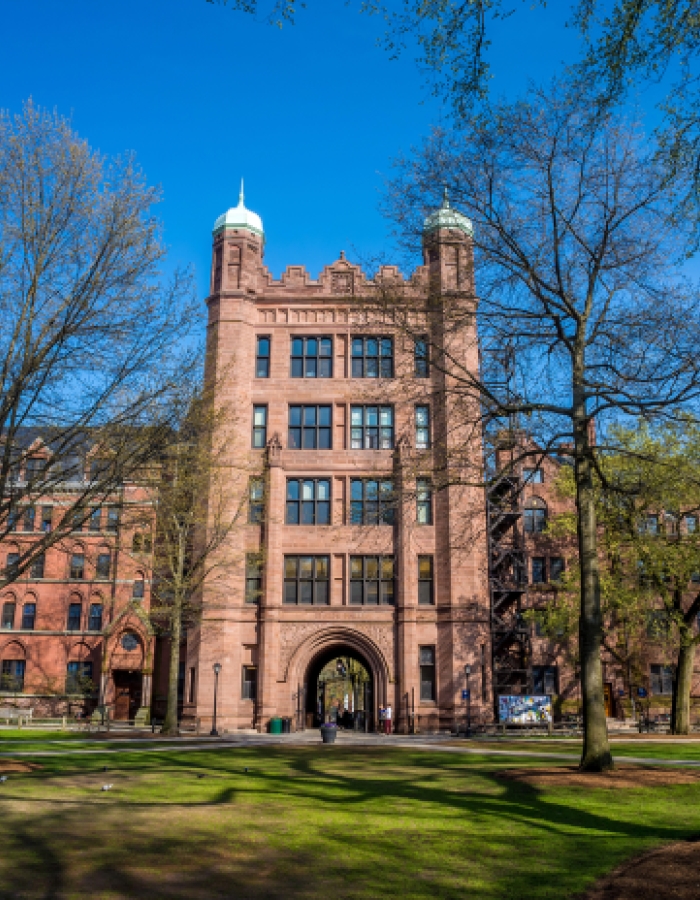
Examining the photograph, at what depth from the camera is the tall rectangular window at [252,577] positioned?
36375 mm

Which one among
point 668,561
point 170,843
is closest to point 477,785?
point 170,843

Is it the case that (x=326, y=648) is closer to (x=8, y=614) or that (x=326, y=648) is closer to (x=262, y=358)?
(x=262, y=358)

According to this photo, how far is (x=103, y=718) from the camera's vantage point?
38.1m

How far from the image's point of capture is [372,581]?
121 ft

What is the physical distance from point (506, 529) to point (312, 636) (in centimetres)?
1242

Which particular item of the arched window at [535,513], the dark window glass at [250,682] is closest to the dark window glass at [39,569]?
the dark window glass at [250,682]

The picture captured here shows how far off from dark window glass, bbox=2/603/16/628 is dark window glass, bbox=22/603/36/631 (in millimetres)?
635

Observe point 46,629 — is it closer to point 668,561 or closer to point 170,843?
point 668,561

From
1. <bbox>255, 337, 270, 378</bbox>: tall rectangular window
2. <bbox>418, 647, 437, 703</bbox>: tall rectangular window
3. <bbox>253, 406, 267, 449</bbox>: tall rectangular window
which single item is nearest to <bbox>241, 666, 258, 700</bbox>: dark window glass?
<bbox>418, 647, 437, 703</bbox>: tall rectangular window

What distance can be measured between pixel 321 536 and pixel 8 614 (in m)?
22.0

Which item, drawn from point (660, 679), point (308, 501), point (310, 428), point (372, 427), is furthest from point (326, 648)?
point (660, 679)

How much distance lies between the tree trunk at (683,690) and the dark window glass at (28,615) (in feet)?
115

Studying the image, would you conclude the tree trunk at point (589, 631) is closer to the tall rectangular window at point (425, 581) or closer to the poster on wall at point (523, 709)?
the poster on wall at point (523, 709)

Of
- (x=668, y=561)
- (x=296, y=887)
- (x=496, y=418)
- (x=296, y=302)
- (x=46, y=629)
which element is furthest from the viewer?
(x=46, y=629)
